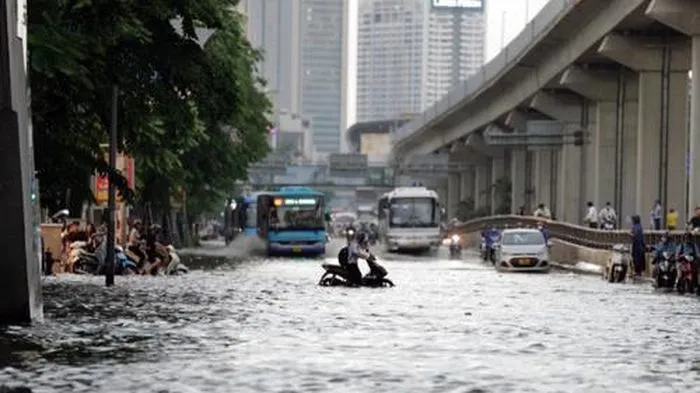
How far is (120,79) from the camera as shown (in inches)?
1252

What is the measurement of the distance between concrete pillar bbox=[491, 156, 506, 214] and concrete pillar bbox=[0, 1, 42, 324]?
8842cm

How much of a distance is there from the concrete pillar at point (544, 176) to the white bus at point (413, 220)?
1746 centimetres

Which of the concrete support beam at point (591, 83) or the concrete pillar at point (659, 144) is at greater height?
the concrete support beam at point (591, 83)

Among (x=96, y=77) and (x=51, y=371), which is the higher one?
(x=96, y=77)

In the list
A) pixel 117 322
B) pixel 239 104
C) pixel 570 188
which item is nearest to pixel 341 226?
pixel 570 188

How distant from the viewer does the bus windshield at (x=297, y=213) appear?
226ft

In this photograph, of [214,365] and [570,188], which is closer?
[214,365]

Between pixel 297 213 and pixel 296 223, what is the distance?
1.64ft

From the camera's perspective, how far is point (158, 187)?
6450cm

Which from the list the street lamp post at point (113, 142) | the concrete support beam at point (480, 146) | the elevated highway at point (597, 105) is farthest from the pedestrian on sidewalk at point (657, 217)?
the concrete support beam at point (480, 146)

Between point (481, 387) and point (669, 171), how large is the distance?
45.6 metres

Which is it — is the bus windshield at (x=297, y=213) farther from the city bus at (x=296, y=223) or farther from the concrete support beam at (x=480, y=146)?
the concrete support beam at (x=480, y=146)

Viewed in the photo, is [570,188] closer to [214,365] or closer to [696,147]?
[696,147]

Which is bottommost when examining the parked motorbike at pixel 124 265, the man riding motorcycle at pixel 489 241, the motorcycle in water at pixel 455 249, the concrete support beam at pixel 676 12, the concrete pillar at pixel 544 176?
the motorcycle in water at pixel 455 249
